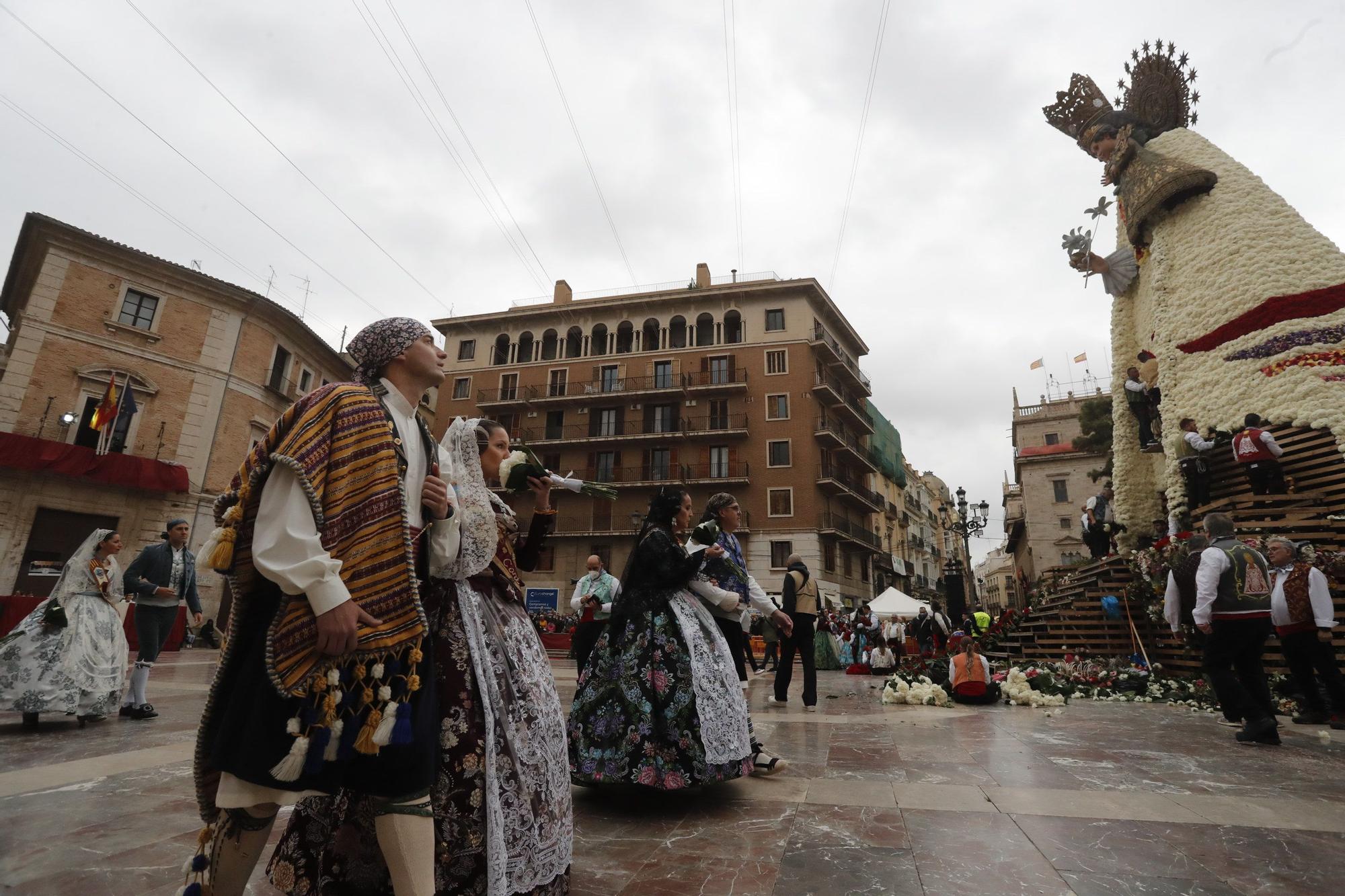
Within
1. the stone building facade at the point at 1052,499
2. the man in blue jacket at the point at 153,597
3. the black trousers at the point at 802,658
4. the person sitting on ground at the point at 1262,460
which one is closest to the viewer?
the man in blue jacket at the point at 153,597

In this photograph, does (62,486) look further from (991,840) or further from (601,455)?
(991,840)

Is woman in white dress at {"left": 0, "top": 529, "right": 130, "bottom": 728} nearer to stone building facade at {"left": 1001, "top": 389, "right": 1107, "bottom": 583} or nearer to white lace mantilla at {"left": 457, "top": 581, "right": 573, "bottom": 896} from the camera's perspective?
white lace mantilla at {"left": 457, "top": 581, "right": 573, "bottom": 896}

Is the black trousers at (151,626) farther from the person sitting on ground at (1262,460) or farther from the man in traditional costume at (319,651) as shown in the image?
the person sitting on ground at (1262,460)

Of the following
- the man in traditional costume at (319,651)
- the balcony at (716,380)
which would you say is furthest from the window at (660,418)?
the man in traditional costume at (319,651)

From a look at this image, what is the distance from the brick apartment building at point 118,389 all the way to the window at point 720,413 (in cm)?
1799

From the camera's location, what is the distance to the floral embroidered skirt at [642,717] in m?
3.04

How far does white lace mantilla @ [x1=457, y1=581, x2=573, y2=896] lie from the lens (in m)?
1.79

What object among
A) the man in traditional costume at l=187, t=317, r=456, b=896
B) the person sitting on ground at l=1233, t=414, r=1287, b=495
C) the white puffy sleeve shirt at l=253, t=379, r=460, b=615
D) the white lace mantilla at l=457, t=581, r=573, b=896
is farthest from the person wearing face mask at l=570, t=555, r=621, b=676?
the person sitting on ground at l=1233, t=414, r=1287, b=495

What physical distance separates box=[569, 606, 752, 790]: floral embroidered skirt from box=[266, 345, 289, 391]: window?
76.4ft

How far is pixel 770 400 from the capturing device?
99.6 ft

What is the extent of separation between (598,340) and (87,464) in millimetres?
21037

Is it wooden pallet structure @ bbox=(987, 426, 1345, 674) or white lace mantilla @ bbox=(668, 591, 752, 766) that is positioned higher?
wooden pallet structure @ bbox=(987, 426, 1345, 674)

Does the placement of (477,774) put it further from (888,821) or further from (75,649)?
(75,649)

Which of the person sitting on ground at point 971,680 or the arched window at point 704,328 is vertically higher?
the arched window at point 704,328
